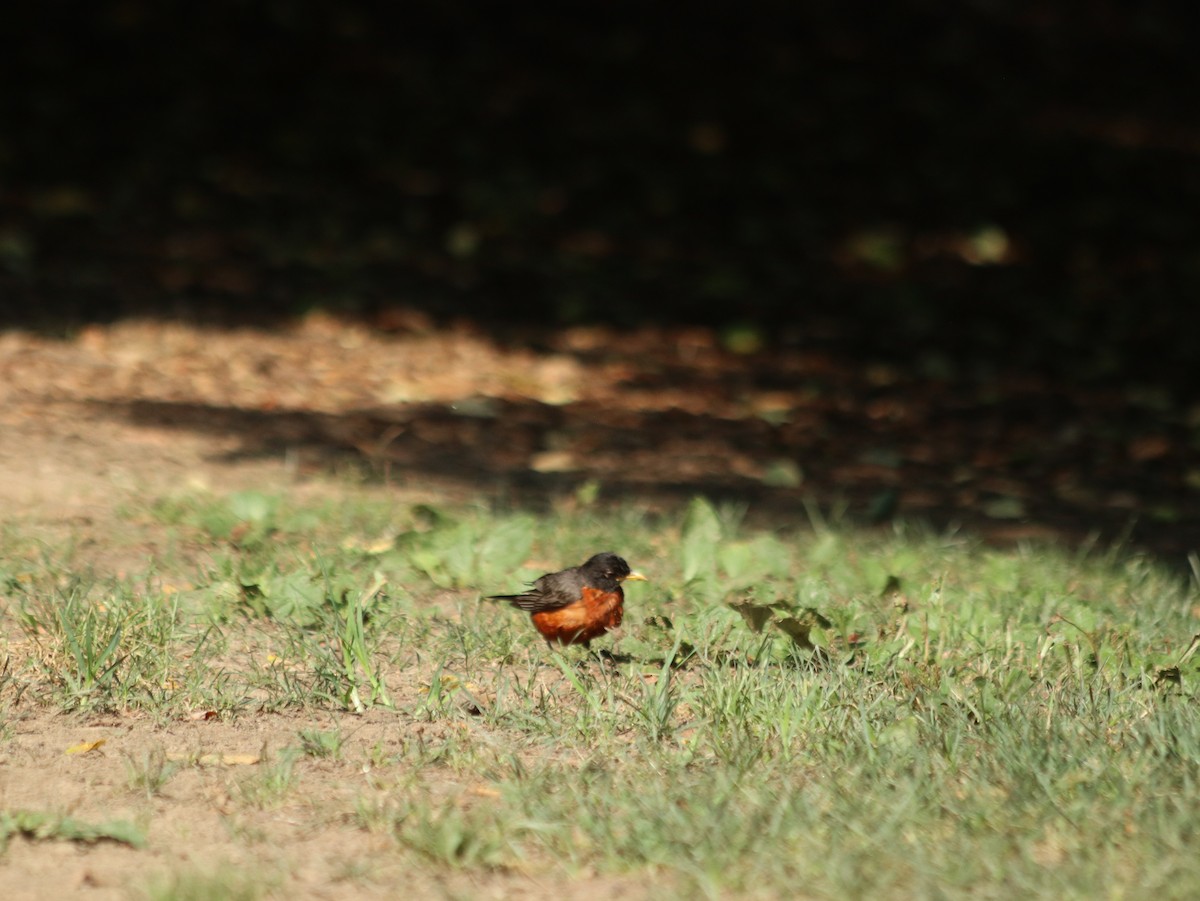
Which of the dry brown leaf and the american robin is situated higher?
the american robin

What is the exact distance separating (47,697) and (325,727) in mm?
696

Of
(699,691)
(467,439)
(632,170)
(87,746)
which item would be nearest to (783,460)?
(467,439)

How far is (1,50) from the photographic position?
13.1m

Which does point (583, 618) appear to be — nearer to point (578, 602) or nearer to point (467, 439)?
point (578, 602)

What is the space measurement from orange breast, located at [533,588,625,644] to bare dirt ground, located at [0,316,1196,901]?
0.53 metres

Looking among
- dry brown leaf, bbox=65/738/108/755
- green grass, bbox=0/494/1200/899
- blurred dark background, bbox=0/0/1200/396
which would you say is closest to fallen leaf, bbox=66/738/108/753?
dry brown leaf, bbox=65/738/108/755

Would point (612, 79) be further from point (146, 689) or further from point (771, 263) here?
point (146, 689)

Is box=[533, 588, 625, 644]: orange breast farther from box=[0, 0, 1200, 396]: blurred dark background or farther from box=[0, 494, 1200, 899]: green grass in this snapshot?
box=[0, 0, 1200, 396]: blurred dark background

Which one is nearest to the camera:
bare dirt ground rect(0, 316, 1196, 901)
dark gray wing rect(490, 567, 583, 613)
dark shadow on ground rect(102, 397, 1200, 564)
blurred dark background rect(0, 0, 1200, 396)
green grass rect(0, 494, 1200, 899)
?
green grass rect(0, 494, 1200, 899)

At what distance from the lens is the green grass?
9.71 ft

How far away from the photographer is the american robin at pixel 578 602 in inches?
157

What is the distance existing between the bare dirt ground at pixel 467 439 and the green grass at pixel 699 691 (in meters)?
0.17

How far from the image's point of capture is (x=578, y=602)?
13.1 feet

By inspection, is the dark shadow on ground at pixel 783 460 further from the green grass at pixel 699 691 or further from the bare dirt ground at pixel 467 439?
the green grass at pixel 699 691
